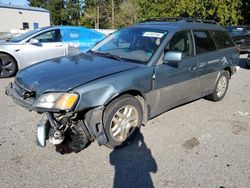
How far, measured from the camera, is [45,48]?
764 cm

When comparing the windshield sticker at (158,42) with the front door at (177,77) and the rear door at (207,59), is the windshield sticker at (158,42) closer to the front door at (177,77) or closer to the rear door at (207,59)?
the front door at (177,77)

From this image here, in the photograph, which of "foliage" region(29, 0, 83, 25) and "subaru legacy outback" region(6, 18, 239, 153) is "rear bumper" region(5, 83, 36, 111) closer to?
"subaru legacy outback" region(6, 18, 239, 153)

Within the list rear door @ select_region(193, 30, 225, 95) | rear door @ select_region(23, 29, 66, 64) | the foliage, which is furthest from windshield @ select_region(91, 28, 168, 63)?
the foliage

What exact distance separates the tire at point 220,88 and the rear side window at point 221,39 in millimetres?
567

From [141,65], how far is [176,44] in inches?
34.6

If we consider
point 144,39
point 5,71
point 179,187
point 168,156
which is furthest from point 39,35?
point 179,187

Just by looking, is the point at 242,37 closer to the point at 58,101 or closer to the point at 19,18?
the point at 58,101

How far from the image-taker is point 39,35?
770 cm

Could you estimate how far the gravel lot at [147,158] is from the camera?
2977 millimetres

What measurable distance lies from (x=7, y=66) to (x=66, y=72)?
4690 mm

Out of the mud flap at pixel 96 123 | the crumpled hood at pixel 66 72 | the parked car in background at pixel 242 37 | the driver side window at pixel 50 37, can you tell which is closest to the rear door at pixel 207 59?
the crumpled hood at pixel 66 72

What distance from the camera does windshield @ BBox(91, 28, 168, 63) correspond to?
13.3 feet

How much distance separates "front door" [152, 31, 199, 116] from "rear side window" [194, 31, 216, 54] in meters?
0.19

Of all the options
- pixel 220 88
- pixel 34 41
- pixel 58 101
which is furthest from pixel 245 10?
pixel 58 101
